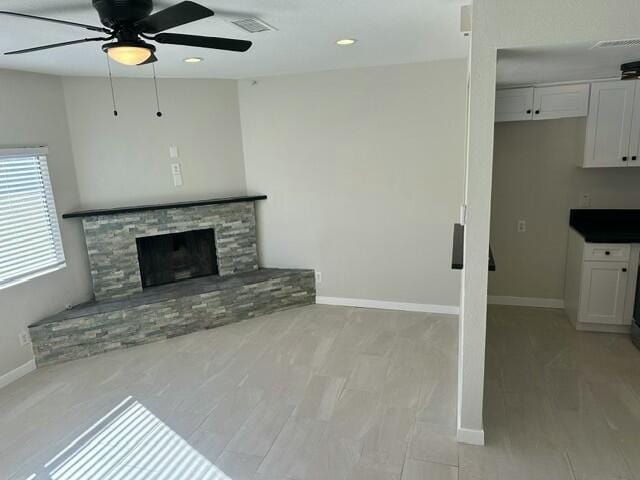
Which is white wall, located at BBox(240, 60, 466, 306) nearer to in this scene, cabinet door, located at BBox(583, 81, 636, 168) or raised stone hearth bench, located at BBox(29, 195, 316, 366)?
raised stone hearth bench, located at BBox(29, 195, 316, 366)

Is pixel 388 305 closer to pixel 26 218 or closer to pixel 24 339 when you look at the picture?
pixel 24 339

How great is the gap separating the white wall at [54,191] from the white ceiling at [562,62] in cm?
377

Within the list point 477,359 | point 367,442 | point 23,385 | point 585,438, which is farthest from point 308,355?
point 23,385

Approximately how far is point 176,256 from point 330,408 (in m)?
2.71

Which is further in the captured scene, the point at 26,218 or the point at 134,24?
the point at 26,218

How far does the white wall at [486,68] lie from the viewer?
1.95 meters

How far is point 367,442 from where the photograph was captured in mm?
2623

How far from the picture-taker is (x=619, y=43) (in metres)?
2.05

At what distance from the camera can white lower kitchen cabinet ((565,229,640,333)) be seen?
3.63 meters

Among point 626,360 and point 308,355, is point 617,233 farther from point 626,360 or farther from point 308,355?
point 308,355

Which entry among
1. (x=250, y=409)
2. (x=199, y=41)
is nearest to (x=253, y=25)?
(x=199, y=41)

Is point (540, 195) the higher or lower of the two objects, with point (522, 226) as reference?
higher

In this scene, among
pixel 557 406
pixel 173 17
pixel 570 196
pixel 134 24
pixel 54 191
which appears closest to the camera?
pixel 173 17

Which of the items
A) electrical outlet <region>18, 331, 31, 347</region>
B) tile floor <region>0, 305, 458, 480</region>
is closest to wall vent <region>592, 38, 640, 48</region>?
tile floor <region>0, 305, 458, 480</region>
